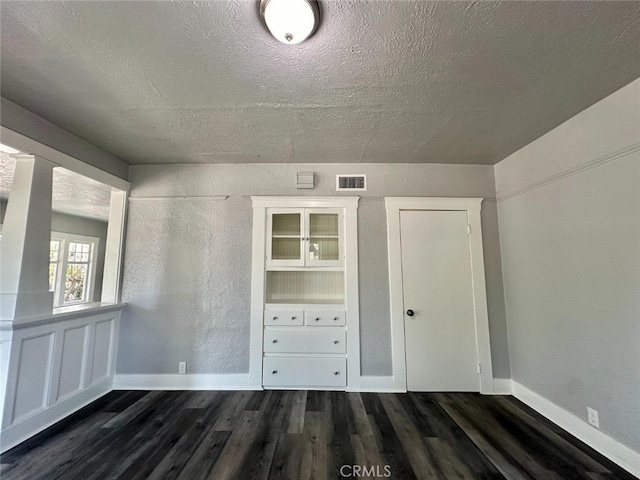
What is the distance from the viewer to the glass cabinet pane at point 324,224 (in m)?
3.23

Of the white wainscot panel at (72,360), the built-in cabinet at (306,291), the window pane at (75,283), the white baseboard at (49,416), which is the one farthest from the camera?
the window pane at (75,283)

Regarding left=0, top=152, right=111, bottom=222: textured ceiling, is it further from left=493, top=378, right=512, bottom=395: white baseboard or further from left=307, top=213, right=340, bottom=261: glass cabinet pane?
left=493, top=378, right=512, bottom=395: white baseboard

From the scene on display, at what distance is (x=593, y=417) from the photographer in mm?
2035

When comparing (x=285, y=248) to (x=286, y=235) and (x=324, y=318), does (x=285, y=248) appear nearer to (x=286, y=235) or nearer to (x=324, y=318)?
(x=286, y=235)

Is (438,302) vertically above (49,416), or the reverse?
(438,302)

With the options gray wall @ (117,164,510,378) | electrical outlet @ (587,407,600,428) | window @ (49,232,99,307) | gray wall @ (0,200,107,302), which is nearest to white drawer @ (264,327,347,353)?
gray wall @ (117,164,510,378)

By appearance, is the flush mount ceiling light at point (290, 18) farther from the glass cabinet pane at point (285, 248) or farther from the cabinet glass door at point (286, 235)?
the glass cabinet pane at point (285, 248)

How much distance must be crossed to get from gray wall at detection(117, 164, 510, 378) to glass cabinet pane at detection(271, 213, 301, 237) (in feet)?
0.91

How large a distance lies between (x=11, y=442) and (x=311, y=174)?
11.1ft

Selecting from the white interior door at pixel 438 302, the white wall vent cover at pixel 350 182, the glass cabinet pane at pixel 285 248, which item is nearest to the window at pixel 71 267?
the glass cabinet pane at pixel 285 248

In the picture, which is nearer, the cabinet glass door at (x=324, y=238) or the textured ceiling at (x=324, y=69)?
the textured ceiling at (x=324, y=69)

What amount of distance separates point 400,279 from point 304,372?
1499mm

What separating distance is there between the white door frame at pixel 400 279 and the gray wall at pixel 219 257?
0.26 ft

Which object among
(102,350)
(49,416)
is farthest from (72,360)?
(49,416)
